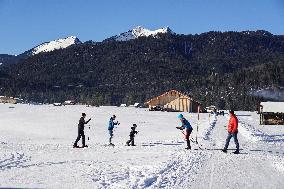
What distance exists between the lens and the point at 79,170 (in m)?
14.3

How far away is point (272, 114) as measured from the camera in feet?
202

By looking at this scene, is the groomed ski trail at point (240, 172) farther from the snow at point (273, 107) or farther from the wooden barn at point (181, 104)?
the wooden barn at point (181, 104)

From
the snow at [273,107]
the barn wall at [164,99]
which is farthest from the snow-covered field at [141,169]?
the barn wall at [164,99]

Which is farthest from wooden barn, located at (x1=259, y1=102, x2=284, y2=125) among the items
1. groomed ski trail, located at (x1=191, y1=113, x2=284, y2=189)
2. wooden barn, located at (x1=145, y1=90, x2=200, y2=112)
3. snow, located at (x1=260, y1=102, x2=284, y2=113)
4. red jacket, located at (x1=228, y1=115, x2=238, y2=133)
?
groomed ski trail, located at (x1=191, y1=113, x2=284, y2=189)

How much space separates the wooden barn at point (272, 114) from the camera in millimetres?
57750

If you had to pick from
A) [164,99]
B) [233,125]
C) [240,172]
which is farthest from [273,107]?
[240,172]

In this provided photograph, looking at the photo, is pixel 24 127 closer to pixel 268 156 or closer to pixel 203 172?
pixel 268 156

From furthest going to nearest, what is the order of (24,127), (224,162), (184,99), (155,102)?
1. (155,102)
2. (184,99)
3. (24,127)
4. (224,162)

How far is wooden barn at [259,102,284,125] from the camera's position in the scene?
57750 millimetres

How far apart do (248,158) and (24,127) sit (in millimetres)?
26139

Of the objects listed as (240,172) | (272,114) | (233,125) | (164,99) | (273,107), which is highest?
(164,99)

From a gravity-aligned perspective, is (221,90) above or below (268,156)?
above

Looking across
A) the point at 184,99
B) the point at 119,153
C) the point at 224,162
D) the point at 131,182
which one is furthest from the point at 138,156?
the point at 184,99

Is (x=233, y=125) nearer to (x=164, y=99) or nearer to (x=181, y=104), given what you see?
(x=181, y=104)
